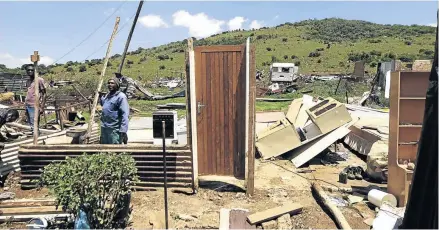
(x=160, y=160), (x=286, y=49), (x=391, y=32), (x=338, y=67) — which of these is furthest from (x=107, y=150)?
(x=391, y=32)

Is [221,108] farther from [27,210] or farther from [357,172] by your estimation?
[27,210]

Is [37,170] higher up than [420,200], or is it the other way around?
[420,200]

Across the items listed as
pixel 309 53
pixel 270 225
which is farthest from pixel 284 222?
pixel 309 53

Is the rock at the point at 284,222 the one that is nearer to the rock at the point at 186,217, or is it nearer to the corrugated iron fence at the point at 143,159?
the rock at the point at 186,217

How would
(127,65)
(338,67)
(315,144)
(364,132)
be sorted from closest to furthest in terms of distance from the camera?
(315,144)
(364,132)
(338,67)
(127,65)

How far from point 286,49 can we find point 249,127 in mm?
58151

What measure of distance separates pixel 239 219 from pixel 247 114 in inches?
63.7

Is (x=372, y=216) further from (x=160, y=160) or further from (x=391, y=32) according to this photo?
(x=391, y=32)

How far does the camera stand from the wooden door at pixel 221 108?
20.3 feet

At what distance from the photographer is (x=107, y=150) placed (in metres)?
6.06

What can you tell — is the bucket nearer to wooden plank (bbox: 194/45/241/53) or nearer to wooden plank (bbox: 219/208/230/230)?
wooden plank (bbox: 219/208/230/230)

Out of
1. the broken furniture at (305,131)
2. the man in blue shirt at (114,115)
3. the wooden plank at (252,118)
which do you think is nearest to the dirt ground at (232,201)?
the wooden plank at (252,118)

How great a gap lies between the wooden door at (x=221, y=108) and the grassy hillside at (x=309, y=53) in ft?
88.6

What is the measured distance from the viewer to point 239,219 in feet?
16.7
